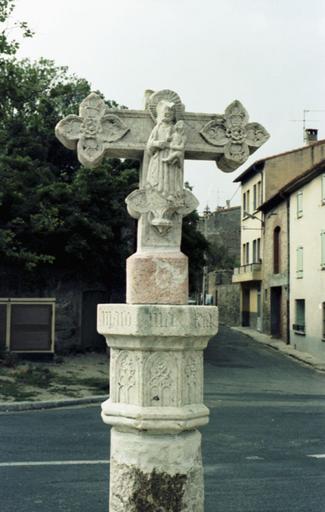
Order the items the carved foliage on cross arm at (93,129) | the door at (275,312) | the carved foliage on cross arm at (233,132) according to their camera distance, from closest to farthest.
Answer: the carved foliage on cross arm at (93,129) → the carved foliage on cross arm at (233,132) → the door at (275,312)

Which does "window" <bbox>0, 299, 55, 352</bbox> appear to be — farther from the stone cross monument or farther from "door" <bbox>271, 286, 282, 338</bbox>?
"door" <bbox>271, 286, 282, 338</bbox>

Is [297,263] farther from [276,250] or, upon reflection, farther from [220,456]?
[220,456]

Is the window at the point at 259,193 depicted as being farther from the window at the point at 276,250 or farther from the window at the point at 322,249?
the window at the point at 322,249

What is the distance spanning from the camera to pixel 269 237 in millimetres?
40156

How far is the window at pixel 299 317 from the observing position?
33625 millimetres

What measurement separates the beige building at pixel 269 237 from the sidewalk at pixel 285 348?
556mm

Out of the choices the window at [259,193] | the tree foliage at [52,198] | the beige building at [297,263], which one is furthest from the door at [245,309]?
the tree foliage at [52,198]

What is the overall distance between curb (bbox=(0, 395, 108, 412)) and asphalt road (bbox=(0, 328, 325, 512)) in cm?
44

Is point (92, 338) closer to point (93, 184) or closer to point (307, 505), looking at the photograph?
point (93, 184)

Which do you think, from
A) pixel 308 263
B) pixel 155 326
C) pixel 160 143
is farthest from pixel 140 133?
pixel 308 263

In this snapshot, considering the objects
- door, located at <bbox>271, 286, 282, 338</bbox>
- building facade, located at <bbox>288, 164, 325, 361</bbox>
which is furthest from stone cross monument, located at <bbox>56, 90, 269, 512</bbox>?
door, located at <bbox>271, 286, 282, 338</bbox>

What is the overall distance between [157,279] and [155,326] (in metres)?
0.38

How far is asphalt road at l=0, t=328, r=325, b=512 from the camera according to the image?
769 centimetres

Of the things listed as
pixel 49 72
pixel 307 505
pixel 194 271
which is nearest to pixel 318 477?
pixel 307 505
